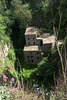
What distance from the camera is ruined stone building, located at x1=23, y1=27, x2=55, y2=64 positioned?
45.2 ft

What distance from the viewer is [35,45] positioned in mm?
15203

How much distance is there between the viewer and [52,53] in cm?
1191

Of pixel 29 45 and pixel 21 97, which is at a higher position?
pixel 21 97

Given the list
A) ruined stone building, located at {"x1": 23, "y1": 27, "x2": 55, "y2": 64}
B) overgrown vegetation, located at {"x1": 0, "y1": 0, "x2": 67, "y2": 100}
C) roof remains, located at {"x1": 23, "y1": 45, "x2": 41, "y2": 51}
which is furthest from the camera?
roof remains, located at {"x1": 23, "y1": 45, "x2": 41, "y2": 51}

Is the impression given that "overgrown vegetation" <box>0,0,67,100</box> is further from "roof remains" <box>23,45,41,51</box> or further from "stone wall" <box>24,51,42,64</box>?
"roof remains" <box>23,45,41,51</box>

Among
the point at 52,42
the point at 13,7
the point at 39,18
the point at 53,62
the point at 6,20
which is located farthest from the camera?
the point at 39,18

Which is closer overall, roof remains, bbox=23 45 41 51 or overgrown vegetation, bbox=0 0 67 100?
overgrown vegetation, bbox=0 0 67 100

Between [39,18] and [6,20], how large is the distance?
272 inches

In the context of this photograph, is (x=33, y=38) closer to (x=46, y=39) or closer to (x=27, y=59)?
(x=46, y=39)

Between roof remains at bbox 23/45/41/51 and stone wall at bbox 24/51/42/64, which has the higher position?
roof remains at bbox 23/45/41/51

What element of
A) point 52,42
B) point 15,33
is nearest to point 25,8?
point 15,33

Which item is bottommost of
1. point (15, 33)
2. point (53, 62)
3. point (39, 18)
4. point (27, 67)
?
point (27, 67)

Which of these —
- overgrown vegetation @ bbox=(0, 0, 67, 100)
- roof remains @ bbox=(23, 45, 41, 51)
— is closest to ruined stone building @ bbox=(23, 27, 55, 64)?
roof remains @ bbox=(23, 45, 41, 51)

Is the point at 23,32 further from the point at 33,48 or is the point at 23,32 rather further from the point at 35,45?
the point at 33,48
